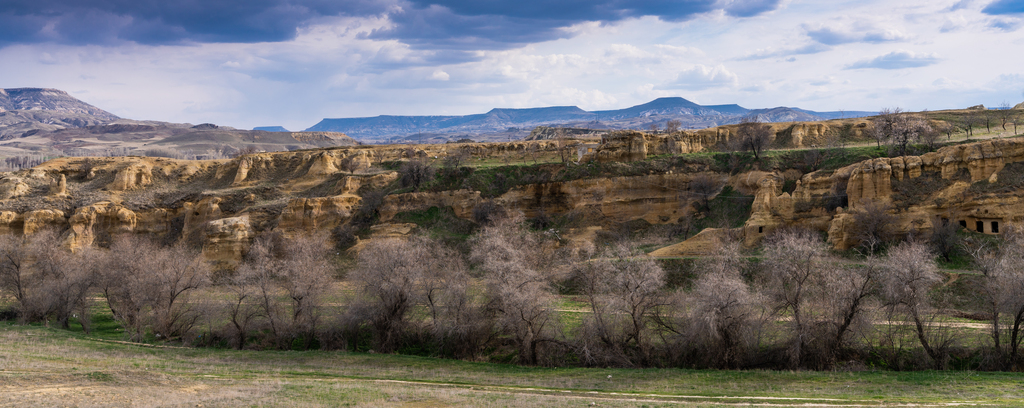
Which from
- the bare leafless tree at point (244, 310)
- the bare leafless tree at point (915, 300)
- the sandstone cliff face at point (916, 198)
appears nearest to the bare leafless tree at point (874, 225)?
the sandstone cliff face at point (916, 198)

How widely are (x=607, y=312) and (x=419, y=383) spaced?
321 inches

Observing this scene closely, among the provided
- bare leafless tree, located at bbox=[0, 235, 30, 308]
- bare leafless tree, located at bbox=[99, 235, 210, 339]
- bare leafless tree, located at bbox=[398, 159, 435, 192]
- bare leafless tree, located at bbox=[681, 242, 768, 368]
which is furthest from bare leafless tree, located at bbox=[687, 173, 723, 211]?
bare leafless tree, located at bbox=[0, 235, 30, 308]

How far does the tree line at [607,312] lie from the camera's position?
21484mm

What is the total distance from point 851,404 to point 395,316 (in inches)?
688

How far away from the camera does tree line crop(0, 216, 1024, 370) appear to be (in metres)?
21.5

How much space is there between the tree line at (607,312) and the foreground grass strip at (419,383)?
4.65 ft

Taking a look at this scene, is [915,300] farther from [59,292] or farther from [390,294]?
[59,292]

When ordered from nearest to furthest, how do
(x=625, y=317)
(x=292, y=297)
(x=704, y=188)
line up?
1. (x=625, y=317)
2. (x=292, y=297)
3. (x=704, y=188)

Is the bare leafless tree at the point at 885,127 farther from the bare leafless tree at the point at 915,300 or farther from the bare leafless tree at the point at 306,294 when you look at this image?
the bare leafless tree at the point at 306,294

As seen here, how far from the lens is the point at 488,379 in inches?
813

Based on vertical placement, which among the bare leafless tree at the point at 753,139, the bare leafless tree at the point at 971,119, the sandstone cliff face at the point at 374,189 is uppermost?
the bare leafless tree at the point at 971,119

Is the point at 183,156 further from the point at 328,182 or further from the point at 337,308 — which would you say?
the point at 337,308

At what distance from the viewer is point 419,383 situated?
1983 cm

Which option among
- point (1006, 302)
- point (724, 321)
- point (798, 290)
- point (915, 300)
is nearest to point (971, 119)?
point (1006, 302)
